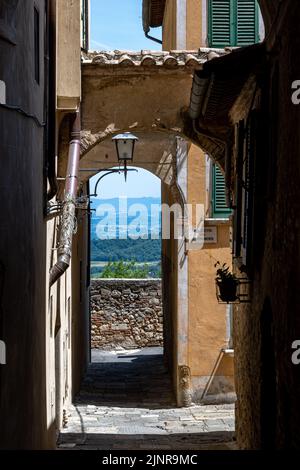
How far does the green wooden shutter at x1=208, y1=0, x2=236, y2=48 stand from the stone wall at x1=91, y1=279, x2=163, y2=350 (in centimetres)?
1330

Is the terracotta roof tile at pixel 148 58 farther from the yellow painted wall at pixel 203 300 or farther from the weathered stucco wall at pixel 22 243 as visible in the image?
the yellow painted wall at pixel 203 300

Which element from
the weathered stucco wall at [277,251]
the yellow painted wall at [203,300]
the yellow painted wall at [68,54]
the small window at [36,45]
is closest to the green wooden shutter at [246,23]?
the yellow painted wall at [203,300]

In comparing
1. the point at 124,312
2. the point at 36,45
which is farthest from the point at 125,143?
the point at 124,312

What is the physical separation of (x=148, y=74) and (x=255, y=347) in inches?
205

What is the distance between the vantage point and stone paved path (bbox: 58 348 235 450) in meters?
12.9

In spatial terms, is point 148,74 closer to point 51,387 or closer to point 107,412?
point 51,387

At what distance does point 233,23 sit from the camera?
1588 cm

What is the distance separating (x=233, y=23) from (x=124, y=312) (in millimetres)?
13683

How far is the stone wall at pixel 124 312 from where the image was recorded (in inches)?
1095

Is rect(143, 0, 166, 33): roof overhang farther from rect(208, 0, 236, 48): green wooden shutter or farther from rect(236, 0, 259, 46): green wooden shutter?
rect(236, 0, 259, 46): green wooden shutter

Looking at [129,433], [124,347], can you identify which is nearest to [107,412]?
[129,433]

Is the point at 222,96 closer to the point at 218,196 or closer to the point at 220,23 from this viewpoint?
the point at 220,23

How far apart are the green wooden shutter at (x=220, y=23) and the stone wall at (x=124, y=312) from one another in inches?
523

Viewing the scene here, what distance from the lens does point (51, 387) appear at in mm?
12156
